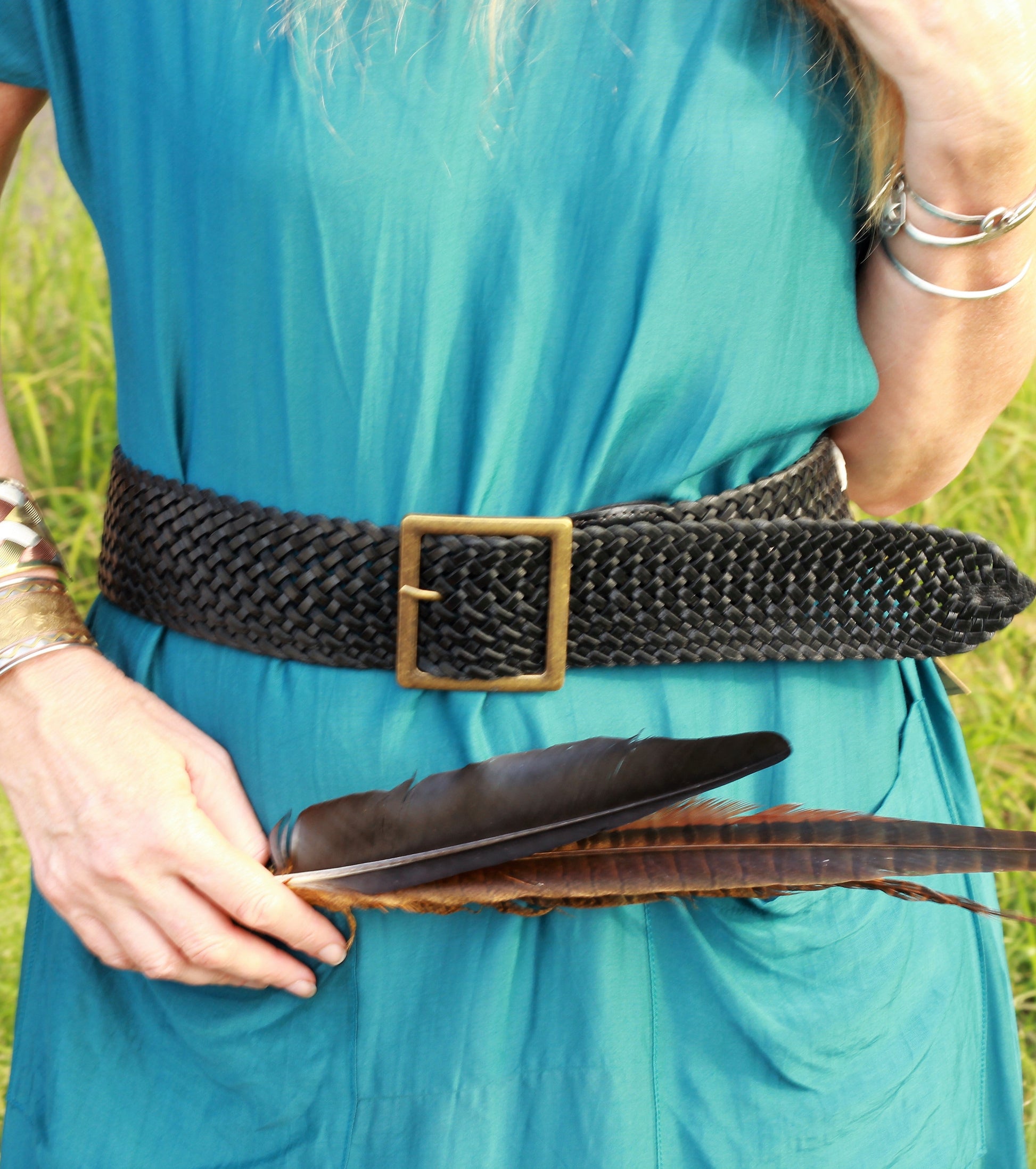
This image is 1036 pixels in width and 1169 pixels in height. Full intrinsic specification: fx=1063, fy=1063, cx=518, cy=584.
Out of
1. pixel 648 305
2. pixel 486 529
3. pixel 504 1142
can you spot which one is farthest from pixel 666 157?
pixel 504 1142

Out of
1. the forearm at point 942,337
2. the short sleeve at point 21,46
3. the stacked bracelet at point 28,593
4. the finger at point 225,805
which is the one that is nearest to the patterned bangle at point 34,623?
the stacked bracelet at point 28,593

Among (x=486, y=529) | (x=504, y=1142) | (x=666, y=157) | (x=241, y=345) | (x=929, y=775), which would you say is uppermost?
(x=666, y=157)

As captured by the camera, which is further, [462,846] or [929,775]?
[929,775]

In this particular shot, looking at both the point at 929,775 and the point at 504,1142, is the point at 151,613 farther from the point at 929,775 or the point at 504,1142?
the point at 929,775

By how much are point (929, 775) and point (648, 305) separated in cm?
47

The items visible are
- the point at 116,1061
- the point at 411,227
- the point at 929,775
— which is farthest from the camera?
the point at 929,775

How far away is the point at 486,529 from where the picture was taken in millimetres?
688

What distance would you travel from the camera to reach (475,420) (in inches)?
27.9

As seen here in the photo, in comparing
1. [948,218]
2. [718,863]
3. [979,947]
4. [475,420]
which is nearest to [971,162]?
[948,218]

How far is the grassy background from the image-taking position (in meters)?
2.55

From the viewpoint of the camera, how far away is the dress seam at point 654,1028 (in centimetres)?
72

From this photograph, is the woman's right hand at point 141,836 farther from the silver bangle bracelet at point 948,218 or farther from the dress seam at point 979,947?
the silver bangle bracelet at point 948,218

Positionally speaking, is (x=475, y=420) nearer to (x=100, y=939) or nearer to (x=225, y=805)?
(x=225, y=805)

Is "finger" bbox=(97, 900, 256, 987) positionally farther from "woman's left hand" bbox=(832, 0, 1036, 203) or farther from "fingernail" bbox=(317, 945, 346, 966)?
"woman's left hand" bbox=(832, 0, 1036, 203)
